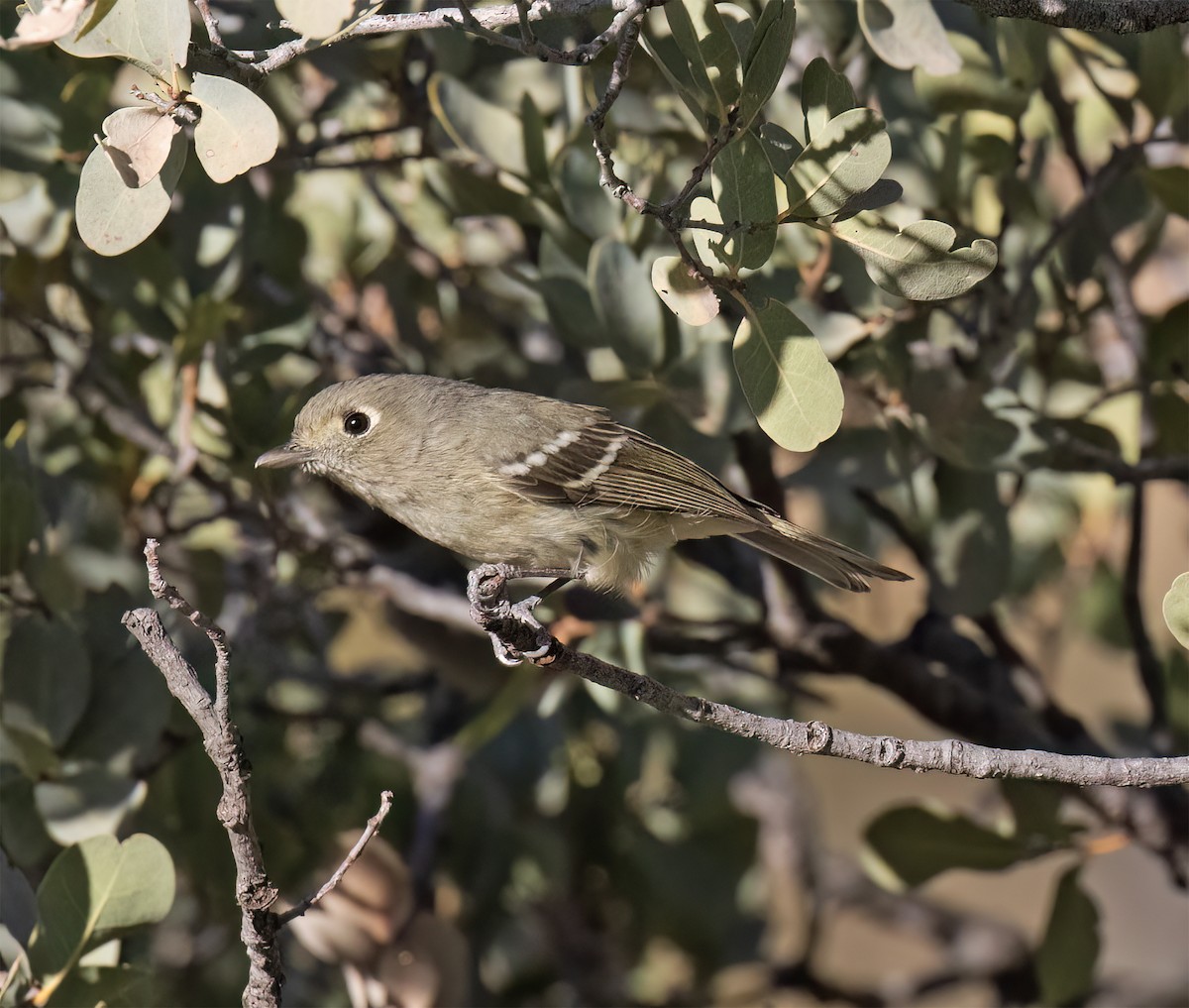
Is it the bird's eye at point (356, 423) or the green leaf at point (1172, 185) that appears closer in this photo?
the green leaf at point (1172, 185)

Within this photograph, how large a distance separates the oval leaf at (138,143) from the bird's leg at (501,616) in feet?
2.66

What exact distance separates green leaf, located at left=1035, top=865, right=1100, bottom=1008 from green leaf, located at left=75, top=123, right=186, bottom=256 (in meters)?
2.24

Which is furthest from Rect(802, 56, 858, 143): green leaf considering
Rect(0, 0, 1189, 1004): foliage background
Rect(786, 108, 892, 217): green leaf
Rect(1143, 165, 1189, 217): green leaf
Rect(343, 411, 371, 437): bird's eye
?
Rect(343, 411, 371, 437): bird's eye

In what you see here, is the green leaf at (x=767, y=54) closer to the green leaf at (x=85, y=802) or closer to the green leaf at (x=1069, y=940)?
the green leaf at (x=85, y=802)

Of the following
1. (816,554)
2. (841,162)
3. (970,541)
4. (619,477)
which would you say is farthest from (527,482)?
(841,162)

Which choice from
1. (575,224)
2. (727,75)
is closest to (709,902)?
(575,224)

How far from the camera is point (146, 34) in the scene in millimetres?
1626

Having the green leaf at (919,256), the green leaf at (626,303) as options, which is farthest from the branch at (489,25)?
the green leaf at (626,303)

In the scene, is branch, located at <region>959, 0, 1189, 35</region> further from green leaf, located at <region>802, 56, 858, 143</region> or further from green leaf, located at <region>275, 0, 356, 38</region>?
green leaf, located at <region>275, 0, 356, 38</region>

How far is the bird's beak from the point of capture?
2.54 m

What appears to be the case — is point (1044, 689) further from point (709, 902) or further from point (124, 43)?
point (124, 43)

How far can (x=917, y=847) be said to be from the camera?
279cm

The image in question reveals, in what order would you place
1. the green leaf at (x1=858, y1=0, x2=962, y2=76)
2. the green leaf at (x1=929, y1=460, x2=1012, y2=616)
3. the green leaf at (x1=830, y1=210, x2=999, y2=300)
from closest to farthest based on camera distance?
the green leaf at (x1=830, y1=210, x2=999, y2=300) → the green leaf at (x1=858, y1=0, x2=962, y2=76) → the green leaf at (x1=929, y1=460, x2=1012, y2=616)

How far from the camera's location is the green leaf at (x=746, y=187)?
168 centimetres
